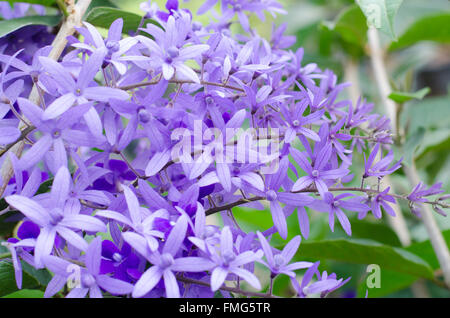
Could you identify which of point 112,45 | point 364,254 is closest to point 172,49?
point 112,45

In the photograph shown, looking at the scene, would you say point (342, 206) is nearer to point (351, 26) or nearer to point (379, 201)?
point (379, 201)

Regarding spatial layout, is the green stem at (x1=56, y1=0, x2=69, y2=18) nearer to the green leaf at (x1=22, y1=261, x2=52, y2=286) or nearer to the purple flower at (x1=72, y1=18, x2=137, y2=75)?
the purple flower at (x1=72, y1=18, x2=137, y2=75)

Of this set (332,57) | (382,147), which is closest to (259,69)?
(382,147)

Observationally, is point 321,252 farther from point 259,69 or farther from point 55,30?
point 55,30

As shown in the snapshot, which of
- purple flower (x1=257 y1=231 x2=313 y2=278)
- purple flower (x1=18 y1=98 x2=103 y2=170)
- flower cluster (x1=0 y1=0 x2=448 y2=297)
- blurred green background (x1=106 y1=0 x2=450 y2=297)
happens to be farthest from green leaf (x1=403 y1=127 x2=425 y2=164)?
purple flower (x1=18 y1=98 x2=103 y2=170)

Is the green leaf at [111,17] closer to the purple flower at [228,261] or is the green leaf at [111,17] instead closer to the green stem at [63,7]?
the green stem at [63,7]
